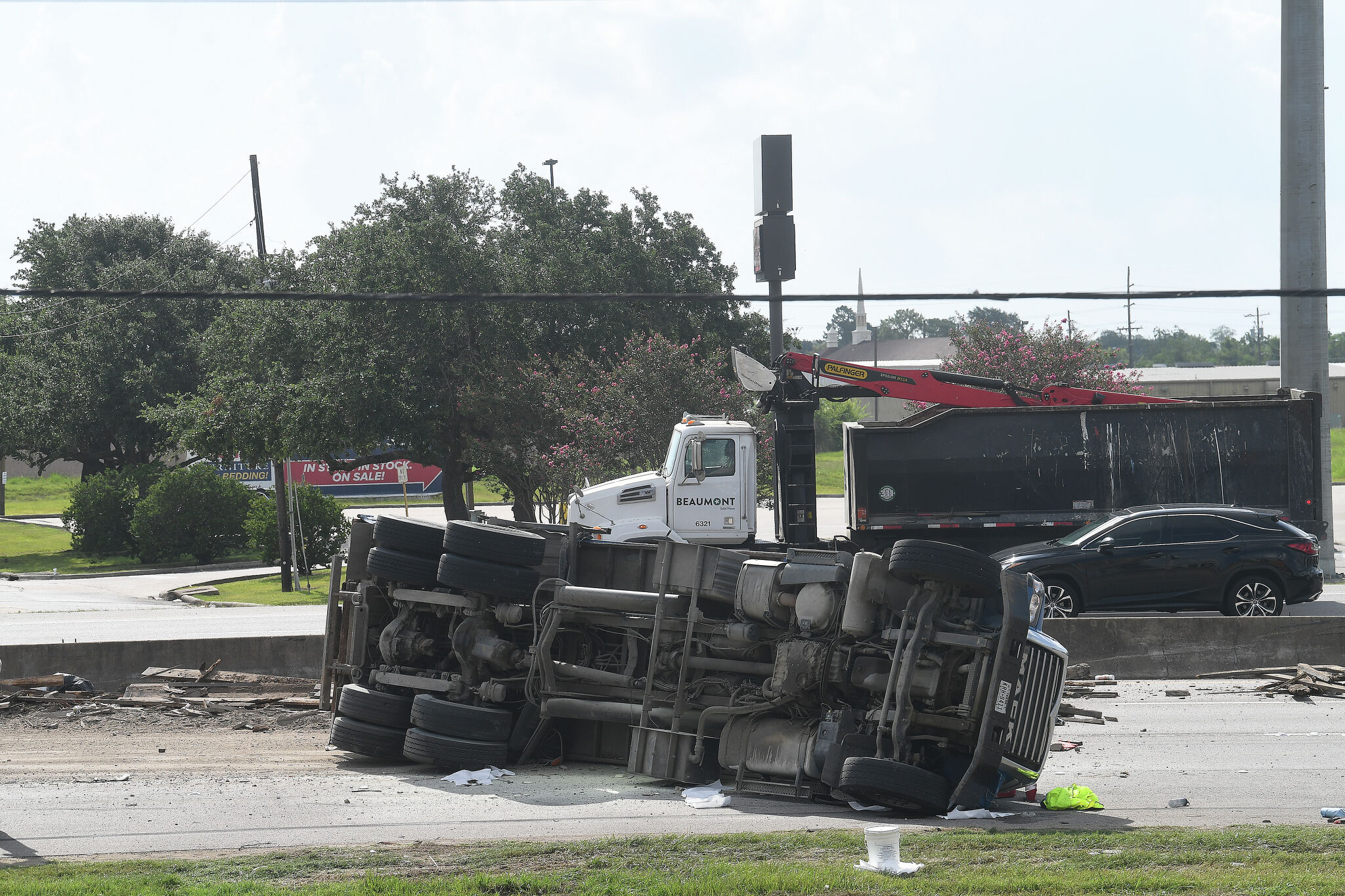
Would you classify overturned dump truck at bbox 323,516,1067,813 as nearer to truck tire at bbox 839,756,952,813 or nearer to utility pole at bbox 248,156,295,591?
truck tire at bbox 839,756,952,813

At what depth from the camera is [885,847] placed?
6.11m

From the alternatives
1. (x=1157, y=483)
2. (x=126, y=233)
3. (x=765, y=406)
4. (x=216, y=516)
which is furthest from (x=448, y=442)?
(x=126, y=233)

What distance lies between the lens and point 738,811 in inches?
312

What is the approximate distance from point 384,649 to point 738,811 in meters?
3.20

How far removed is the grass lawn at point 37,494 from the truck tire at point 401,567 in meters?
59.5

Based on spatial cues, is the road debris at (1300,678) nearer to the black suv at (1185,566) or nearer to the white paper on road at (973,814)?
the black suv at (1185,566)

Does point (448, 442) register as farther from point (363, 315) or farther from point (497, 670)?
point (497, 670)

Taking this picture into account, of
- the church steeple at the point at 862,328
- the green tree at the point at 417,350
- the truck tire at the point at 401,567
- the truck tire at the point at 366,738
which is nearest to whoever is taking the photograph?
the truck tire at the point at 366,738

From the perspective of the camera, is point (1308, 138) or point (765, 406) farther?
point (1308, 138)

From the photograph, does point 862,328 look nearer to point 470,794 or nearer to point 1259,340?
point 1259,340

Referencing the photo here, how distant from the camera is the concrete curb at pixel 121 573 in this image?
33.1m

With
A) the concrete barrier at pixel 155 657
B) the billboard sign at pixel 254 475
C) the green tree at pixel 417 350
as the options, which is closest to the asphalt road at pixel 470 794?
the concrete barrier at pixel 155 657

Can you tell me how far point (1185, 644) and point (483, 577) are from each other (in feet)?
27.6

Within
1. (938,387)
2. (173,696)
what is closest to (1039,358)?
(938,387)
